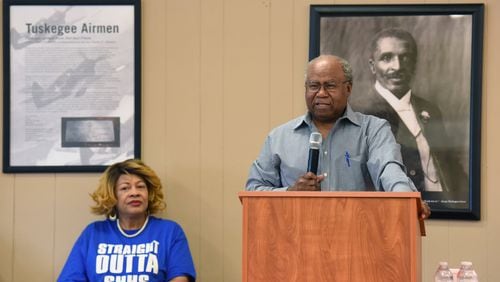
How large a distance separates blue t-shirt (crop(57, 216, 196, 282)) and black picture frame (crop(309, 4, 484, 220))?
109 cm

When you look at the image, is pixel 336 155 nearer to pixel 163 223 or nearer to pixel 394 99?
pixel 394 99

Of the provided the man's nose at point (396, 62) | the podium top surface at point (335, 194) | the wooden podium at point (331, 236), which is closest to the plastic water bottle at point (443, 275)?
the wooden podium at point (331, 236)

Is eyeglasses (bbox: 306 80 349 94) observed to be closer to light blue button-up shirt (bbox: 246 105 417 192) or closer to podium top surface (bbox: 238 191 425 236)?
light blue button-up shirt (bbox: 246 105 417 192)

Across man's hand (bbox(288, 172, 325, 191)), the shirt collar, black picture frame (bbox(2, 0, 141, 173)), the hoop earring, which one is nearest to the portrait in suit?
the shirt collar

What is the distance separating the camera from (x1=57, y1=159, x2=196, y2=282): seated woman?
3498mm

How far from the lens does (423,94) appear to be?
3.72 metres

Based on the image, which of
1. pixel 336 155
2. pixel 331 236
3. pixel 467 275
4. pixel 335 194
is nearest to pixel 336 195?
pixel 335 194

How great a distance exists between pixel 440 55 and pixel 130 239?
1695mm

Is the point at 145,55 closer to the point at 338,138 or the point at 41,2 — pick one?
the point at 41,2

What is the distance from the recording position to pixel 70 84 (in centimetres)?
387

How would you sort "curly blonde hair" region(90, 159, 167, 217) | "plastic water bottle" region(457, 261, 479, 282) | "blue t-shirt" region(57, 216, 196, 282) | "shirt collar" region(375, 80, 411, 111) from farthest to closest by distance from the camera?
"shirt collar" region(375, 80, 411, 111) → "curly blonde hair" region(90, 159, 167, 217) → "blue t-shirt" region(57, 216, 196, 282) → "plastic water bottle" region(457, 261, 479, 282)

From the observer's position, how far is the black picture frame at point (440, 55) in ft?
12.1

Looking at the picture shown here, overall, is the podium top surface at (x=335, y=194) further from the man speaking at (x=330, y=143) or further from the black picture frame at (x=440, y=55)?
the black picture frame at (x=440, y=55)

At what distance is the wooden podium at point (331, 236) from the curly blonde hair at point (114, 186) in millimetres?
1488
